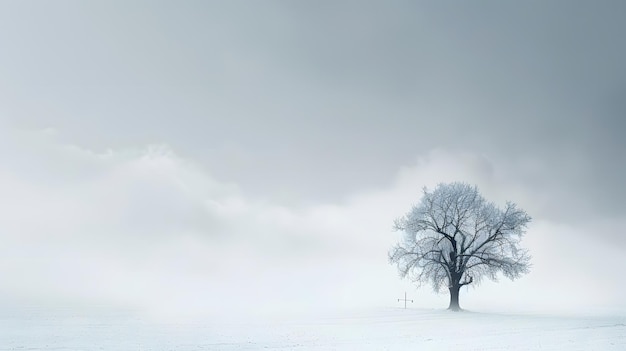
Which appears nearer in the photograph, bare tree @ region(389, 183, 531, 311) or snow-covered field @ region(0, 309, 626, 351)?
snow-covered field @ region(0, 309, 626, 351)

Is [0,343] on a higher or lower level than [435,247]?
lower

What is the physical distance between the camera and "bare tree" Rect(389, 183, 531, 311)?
57.1 m

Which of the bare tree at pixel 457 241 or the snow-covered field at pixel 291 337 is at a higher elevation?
the bare tree at pixel 457 241

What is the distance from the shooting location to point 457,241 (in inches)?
2343

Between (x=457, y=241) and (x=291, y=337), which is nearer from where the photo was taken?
(x=291, y=337)

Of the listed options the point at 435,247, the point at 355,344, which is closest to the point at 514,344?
the point at 355,344

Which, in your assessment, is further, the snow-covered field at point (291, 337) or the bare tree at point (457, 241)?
the bare tree at point (457, 241)

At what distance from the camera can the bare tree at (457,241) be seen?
187ft

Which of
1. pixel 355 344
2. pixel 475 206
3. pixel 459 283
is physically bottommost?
pixel 355 344

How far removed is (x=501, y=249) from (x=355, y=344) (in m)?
36.5

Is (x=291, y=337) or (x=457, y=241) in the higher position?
(x=457, y=241)

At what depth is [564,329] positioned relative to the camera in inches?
1367

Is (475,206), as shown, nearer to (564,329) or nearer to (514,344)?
(564,329)

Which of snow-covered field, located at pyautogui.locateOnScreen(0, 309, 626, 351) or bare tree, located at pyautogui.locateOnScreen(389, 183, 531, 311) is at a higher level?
bare tree, located at pyautogui.locateOnScreen(389, 183, 531, 311)
